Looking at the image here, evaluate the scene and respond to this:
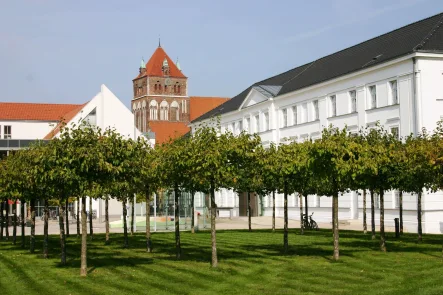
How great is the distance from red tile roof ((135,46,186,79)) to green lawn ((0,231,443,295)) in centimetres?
13994

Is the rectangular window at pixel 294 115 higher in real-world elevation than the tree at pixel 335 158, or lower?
higher

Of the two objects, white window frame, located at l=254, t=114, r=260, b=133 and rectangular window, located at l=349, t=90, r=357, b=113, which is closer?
rectangular window, located at l=349, t=90, r=357, b=113

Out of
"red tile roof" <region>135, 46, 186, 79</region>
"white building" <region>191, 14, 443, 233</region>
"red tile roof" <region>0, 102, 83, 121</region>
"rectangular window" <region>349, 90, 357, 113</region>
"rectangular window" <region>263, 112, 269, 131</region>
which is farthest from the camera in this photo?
"red tile roof" <region>135, 46, 186, 79</region>

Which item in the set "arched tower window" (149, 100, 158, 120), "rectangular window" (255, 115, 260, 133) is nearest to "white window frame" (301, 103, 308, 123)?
"rectangular window" (255, 115, 260, 133)

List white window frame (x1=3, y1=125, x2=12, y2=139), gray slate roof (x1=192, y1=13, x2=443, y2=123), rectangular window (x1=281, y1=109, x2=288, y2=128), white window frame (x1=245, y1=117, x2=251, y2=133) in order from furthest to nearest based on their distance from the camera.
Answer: white window frame (x1=3, y1=125, x2=12, y2=139) → white window frame (x1=245, y1=117, x2=251, y2=133) → rectangular window (x1=281, y1=109, x2=288, y2=128) → gray slate roof (x1=192, y1=13, x2=443, y2=123)

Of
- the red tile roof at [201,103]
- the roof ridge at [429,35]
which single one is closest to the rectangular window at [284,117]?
the roof ridge at [429,35]

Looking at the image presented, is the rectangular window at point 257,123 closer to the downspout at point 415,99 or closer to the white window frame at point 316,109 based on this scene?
the white window frame at point 316,109

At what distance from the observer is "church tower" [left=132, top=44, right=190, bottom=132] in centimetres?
16962

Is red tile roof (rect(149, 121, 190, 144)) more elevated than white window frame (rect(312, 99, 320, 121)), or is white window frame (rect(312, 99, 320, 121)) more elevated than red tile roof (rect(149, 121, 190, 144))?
red tile roof (rect(149, 121, 190, 144))

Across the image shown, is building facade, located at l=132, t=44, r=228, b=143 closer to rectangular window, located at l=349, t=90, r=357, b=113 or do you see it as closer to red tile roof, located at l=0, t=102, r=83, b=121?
red tile roof, located at l=0, t=102, r=83, b=121

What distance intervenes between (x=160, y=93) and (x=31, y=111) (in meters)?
68.0

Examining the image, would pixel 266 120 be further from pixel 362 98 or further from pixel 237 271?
pixel 237 271

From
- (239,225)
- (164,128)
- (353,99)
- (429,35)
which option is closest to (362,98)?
(353,99)

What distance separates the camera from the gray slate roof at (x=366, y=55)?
54.4 meters
